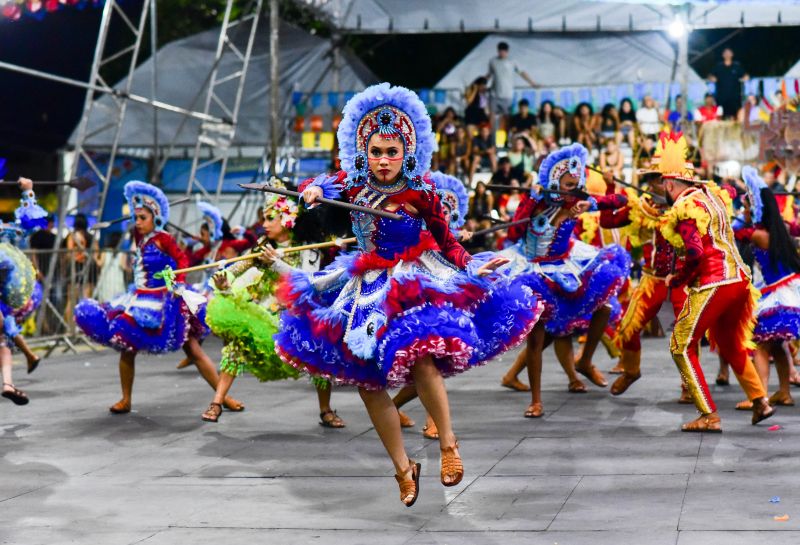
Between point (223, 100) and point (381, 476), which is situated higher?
point (223, 100)

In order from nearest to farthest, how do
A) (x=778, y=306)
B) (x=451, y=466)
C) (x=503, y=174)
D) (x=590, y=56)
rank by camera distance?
(x=451, y=466)
(x=778, y=306)
(x=503, y=174)
(x=590, y=56)

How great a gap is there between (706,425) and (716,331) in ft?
2.61

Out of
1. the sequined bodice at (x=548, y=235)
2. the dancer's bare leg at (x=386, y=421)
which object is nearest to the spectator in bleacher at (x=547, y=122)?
the sequined bodice at (x=548, y=235)

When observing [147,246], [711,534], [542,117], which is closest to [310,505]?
[711,534]

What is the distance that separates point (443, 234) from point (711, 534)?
89.1 inches

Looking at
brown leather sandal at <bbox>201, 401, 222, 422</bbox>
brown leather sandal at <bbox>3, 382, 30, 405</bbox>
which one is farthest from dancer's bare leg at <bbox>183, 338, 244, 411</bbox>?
brown leather sandal at <bbox>3, 382, 30, 405</bbox>

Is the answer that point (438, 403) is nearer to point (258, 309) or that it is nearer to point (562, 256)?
point (258, 309)

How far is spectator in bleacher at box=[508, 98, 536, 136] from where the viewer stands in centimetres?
2322

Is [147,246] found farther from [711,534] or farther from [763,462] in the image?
[711,534]

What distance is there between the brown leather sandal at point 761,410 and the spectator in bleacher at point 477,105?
14.7 metres

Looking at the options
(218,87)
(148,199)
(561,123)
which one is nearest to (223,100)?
(218,87)

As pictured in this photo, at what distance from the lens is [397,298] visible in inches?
271

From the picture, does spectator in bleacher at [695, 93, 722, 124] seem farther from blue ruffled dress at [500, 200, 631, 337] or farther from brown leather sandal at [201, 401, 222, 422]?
brown leather sandal at [201, 401, 222, 422]

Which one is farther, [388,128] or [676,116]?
[676,116]
